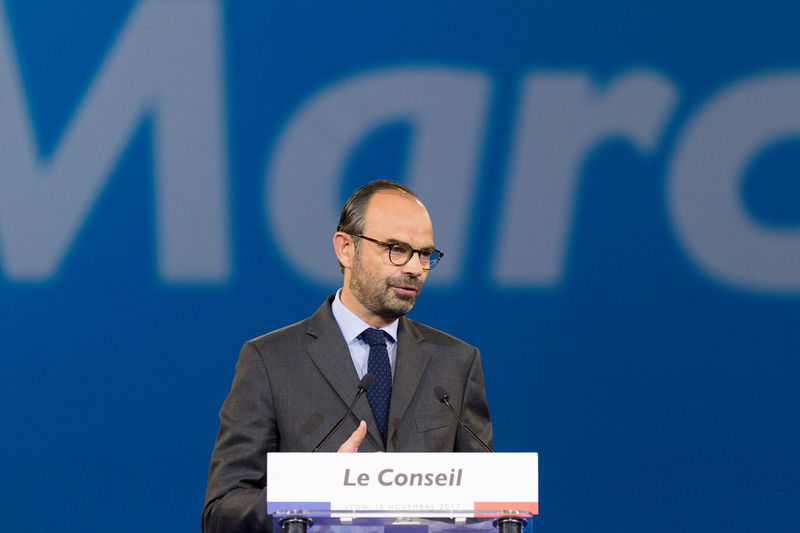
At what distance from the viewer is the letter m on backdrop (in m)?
4.80

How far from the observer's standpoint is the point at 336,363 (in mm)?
3051

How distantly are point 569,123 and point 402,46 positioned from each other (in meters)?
0.90

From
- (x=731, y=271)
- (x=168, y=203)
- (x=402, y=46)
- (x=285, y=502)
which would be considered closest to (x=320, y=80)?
(x=402, y=46)

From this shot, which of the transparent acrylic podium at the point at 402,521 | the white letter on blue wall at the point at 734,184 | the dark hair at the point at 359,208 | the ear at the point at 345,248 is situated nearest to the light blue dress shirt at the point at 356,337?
the ear at the point at 345,248

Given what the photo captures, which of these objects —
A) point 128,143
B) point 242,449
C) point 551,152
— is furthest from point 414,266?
point 128,143

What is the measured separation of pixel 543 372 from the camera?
4.89 meters

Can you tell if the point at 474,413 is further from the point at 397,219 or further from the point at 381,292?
the point at 397,219

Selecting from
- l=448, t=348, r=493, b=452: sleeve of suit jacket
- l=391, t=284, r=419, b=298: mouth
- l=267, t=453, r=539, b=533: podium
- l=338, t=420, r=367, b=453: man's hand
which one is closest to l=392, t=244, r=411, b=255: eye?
l=391, t=284, r=419, b=298: mouth

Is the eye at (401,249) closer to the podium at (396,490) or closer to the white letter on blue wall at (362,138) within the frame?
the podium at (396,490)

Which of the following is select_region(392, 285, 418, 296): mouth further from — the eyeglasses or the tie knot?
the tie knot

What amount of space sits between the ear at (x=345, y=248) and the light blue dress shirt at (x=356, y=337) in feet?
0.45

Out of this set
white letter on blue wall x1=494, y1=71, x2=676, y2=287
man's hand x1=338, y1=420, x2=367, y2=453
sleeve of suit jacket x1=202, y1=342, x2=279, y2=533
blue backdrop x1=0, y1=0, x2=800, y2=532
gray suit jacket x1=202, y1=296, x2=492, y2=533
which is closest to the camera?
man's hand x1=338, y1=420, x2=367, y2=453

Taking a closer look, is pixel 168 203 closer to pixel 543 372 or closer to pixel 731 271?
pixel 543 372

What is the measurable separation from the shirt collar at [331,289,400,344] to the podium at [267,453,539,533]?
106cm
